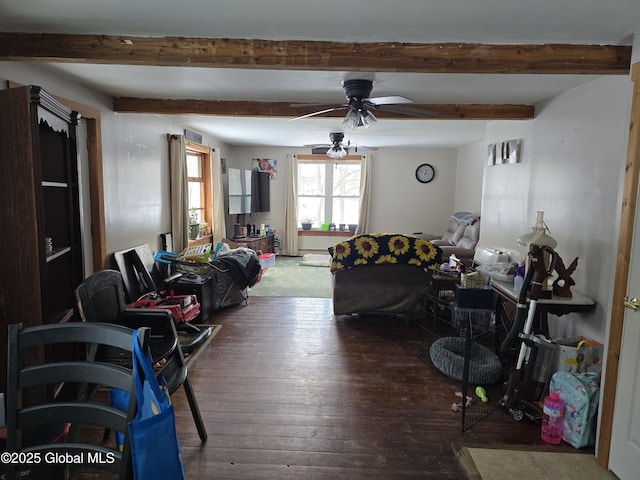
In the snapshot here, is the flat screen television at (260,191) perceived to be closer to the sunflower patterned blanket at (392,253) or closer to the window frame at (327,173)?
the window frame at (327,173)

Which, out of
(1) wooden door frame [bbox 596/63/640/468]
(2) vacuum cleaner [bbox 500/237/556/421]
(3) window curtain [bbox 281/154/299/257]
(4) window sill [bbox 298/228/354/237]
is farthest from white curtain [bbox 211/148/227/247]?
(1) wooden door frame [bbox 596/63/640/468]

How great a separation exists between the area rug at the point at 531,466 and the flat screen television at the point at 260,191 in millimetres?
6164

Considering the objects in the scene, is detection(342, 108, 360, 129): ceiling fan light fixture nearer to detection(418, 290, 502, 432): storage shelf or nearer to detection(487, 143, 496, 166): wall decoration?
detection(418, 290, 502, 432): storage shelf

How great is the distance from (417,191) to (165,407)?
7220mm

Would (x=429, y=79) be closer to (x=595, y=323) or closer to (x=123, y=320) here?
(x=595, y=323)

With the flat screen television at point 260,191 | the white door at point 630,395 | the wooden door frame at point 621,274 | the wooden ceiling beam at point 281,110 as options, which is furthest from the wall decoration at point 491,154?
the flat screen television at point 260,191

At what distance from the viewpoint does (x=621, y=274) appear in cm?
191

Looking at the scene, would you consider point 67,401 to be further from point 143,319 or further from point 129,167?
point 129,167

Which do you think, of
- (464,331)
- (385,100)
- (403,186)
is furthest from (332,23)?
(403,186)

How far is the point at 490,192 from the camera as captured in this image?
186 inches

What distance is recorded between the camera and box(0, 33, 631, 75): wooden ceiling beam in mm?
2145

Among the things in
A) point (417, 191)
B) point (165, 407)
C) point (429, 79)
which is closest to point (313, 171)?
point (417, 191)

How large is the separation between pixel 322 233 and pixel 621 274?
6.33 meters

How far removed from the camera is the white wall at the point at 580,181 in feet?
8.59
